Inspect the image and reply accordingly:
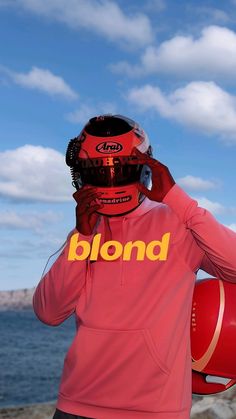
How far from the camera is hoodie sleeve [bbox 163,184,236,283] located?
9.66 feet

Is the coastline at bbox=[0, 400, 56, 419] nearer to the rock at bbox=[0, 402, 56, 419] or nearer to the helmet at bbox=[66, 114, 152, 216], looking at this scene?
the rock at bbox=[0, 402, 56, 419]

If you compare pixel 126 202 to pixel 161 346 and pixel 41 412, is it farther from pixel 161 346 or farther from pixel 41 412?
pixel 41 412

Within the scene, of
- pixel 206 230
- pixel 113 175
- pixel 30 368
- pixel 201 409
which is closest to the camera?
pixel 206 230

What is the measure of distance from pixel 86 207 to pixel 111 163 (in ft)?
0.93

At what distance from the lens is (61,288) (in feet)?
10.5

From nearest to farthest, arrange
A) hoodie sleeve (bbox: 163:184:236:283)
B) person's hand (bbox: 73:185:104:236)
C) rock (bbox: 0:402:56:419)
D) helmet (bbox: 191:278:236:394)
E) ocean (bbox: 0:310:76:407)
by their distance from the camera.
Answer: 1. hoodie sleeve (bbox: 163:184:236:283)
2. person's hand (bbox: 73:185:104:236)
3. helmet (bbox: 191:278:236:394)
4. rock (bbox: 0:402:56:419)
5. ocean (bbox: 0:310:76:407)

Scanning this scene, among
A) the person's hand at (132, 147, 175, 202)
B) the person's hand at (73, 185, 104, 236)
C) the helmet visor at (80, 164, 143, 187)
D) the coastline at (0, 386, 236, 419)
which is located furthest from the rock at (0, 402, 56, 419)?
the person's hand at (132, 147, 175, 202)

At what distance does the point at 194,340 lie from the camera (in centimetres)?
338

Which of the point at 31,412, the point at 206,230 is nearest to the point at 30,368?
the point at 31,412

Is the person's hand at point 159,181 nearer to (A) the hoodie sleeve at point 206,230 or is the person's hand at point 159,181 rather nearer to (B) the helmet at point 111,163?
(A) the hoodie sleeve at point 206,230

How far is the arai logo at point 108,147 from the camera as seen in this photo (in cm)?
318

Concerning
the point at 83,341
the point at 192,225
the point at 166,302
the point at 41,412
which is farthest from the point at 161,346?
the point at 41,412

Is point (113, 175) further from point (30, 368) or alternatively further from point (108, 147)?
point (30, 368)

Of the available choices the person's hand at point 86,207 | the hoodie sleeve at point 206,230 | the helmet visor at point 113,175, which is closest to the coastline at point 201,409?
the hoodie sleeve at point 206,230
